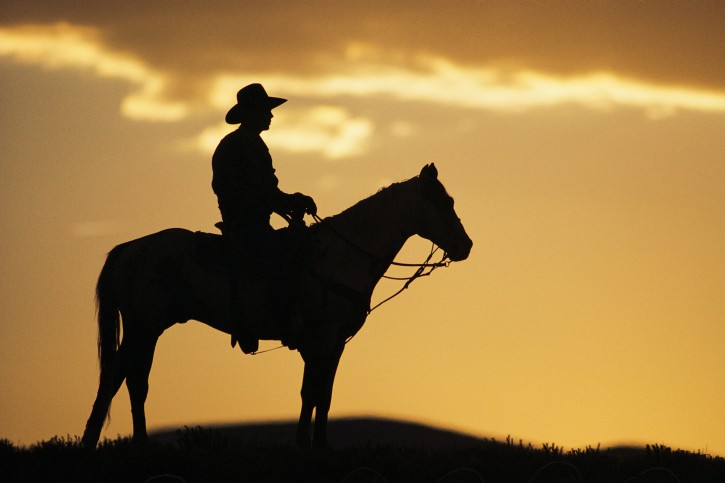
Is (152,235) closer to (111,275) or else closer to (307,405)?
(111,275)

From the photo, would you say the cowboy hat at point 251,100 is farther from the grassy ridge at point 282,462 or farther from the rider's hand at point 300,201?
the grassy ridge at point 282,462

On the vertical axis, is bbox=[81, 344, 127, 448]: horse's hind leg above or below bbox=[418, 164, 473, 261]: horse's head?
below

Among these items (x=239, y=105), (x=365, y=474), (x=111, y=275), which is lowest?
(x=365, y=474)

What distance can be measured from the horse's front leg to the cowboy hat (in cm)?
353

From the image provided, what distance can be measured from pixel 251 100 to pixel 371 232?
2.47 meters

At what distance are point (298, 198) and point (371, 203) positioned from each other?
44.5 inches

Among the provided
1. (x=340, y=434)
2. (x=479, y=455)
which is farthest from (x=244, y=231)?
(x=340, y=434)

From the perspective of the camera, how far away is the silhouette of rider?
57.0 ft

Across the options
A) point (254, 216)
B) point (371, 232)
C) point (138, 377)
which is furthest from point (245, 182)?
point (138, 377)

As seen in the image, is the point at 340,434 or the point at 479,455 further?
the point at 340,434

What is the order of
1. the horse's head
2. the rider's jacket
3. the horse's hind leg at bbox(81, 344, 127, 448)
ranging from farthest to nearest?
the horse's head < the rider's jacket < the horse's hind leg at bbox(81, 344, 127, 448)

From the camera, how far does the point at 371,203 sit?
18.0 metres

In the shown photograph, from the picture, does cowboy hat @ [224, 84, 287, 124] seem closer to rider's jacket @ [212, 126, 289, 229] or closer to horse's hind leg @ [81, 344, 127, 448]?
rider's jacket @ [212, 126, 289, 229]

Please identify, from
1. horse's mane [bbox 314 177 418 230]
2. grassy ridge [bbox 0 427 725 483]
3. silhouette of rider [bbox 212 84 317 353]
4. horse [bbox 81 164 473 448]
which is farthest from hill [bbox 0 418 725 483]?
horse's mane [bbox 314 177 418 230]
